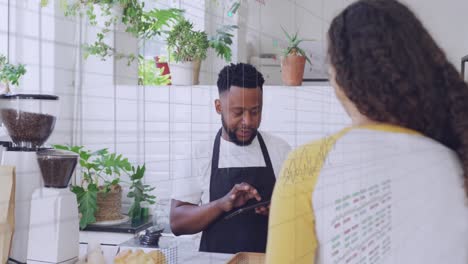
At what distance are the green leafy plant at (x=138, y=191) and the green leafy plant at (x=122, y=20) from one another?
18 cm

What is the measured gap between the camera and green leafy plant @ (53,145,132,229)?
76 centimetres

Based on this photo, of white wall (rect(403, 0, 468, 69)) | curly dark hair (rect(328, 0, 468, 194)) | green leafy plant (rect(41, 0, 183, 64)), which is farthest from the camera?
white wall (rect(403, 0, 468, 69))

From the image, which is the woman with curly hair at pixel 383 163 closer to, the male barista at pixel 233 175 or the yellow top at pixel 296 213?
the yellow top at pixel 296 213

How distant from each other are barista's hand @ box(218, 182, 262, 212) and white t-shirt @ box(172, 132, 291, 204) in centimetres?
3

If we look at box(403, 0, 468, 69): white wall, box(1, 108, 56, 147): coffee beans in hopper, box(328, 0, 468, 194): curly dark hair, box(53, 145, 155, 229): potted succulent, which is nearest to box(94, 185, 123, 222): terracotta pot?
box(53, 145, 155, 229): potted succulent

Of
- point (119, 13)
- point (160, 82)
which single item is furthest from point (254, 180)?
point (119, 13)

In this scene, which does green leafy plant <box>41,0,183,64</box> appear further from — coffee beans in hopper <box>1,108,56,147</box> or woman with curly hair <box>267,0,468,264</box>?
woman with curly hair <box>267,0,468,264</box>

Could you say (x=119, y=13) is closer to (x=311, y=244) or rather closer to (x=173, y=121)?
(x=173, y=121)

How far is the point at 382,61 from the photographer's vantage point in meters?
0.63

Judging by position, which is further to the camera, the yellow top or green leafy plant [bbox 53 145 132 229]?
green leafy plant [bbox 53 145 132 229]

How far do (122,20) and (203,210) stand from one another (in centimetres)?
32

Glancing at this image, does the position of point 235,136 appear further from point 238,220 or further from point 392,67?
point 392,67

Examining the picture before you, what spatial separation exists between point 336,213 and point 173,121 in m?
0.33

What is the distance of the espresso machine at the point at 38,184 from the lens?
67cm
